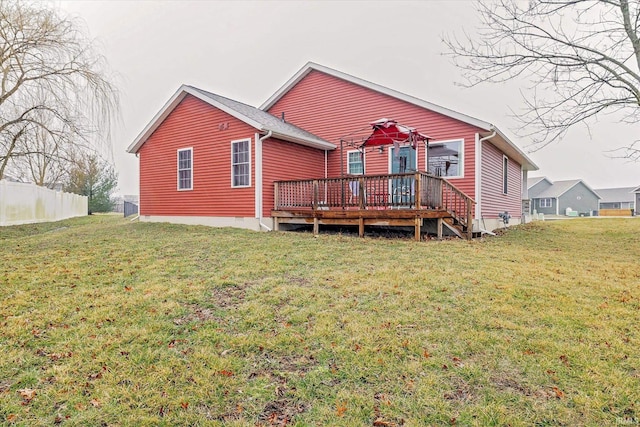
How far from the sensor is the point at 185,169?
13.2 metres

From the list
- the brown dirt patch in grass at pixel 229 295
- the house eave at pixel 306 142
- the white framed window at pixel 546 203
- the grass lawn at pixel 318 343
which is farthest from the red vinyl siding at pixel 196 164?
the white framed window at pixel 546 203

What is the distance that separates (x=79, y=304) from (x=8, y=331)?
79 centimetres

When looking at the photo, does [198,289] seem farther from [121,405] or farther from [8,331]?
[121,405]

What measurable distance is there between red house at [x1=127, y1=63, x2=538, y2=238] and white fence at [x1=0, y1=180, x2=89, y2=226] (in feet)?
15.8

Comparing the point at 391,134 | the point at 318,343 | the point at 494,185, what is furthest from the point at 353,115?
the point at 318,343

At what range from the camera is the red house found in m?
10.2

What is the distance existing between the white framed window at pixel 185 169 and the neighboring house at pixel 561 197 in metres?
45.4

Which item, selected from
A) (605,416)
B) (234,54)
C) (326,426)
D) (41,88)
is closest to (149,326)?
(326,426)

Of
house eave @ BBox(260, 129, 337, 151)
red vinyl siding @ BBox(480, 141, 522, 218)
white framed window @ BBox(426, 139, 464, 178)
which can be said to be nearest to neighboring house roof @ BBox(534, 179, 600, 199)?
red vinyl siding @ BBox(480, 141, 522, 218)

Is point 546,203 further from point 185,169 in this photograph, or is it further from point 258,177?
point 185,169

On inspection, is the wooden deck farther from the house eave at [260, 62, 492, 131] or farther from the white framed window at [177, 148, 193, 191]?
the white framed window at [177, 148, 193, 191]

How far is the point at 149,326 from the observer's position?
3.84 metres

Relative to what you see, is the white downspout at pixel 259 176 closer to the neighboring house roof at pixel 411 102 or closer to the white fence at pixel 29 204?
the neighboring house roof at pixel 411 102

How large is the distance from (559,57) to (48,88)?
13798mm
